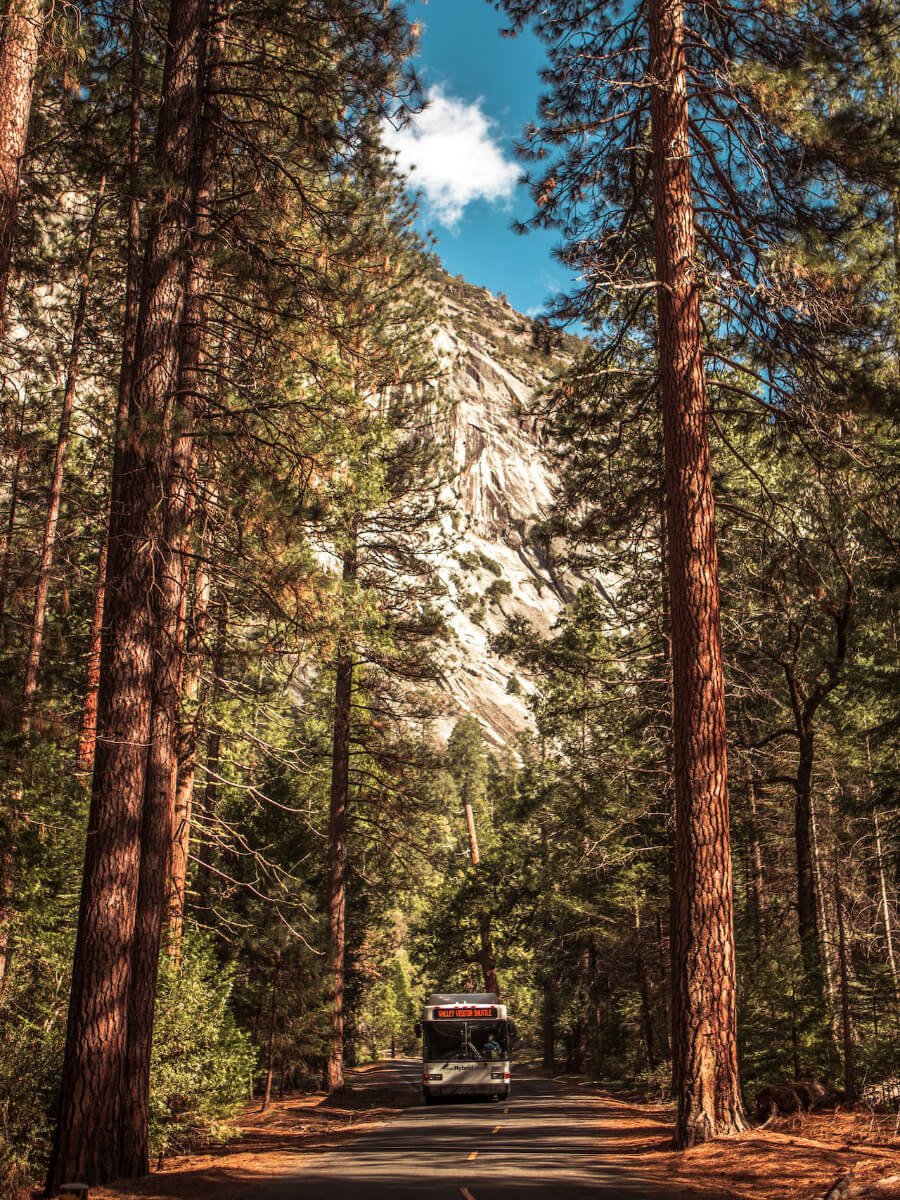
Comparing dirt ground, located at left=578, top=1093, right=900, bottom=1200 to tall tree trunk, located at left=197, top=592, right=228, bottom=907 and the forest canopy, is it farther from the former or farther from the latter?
tall tree trunk, located at left=197, top=592, right=228, bottom=907

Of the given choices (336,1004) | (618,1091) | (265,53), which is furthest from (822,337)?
(618,1091)

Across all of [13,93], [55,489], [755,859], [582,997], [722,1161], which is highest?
Result: [13,93]

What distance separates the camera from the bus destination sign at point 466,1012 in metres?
19.8

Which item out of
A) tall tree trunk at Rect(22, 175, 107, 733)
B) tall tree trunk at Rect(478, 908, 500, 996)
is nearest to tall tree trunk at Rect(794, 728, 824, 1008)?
tall tree trunk at Rect(22, 175, 107, 733)

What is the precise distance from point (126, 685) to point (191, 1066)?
5306mm

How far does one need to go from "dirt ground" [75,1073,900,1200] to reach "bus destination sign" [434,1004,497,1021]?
750 centimetres

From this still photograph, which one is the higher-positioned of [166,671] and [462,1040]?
[166,671]

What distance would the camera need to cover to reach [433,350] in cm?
2075

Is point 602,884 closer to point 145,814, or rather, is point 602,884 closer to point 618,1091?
point 618,1091

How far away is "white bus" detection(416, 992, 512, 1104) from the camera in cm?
1930

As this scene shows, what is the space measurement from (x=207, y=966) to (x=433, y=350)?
46.5 ft

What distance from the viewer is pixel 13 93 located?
7.20m

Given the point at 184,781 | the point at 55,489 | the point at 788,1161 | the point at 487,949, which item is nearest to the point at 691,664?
the point at 788,1161

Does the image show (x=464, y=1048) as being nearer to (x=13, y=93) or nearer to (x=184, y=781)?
(x=184, y=781)
